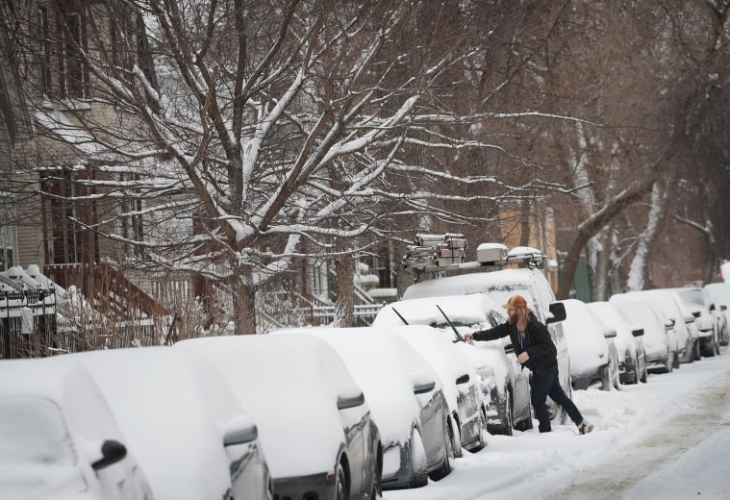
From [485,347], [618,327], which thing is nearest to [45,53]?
[485,347]

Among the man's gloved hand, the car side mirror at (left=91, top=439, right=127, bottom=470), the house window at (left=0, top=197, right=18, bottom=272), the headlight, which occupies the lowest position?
the headlight

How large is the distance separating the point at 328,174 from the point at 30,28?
24.7 feet

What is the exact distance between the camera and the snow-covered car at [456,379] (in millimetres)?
14188

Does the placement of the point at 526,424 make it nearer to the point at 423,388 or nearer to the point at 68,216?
the point at 423,388

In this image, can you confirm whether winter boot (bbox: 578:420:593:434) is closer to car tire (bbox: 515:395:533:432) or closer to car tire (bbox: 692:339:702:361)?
car tire (bbox: 515:395:533:432)

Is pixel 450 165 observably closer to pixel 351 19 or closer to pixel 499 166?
pixel 499 166

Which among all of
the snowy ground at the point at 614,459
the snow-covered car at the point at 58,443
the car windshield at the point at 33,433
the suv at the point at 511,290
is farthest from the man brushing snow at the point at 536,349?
the car windshield at the point at 33,433

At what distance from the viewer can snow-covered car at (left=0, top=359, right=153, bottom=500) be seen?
6.16 m

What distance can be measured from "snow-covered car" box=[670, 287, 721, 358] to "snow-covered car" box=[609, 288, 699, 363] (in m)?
1.69

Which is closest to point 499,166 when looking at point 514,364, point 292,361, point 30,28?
point 514,364

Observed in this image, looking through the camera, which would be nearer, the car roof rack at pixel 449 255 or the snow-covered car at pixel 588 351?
the car roof rack at pixel 449 255

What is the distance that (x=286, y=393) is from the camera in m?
9.55

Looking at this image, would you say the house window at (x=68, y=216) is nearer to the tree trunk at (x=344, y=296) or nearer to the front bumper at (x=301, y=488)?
the tree trunk at (x=344, y=296)

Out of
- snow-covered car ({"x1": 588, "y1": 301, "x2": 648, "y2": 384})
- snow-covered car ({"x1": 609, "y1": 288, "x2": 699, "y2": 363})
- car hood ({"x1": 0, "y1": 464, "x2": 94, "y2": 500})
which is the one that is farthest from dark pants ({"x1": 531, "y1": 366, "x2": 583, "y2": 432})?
snow-covered car ({"x1": 609, "y1": 288, "x2": 699, "y2": 363})
